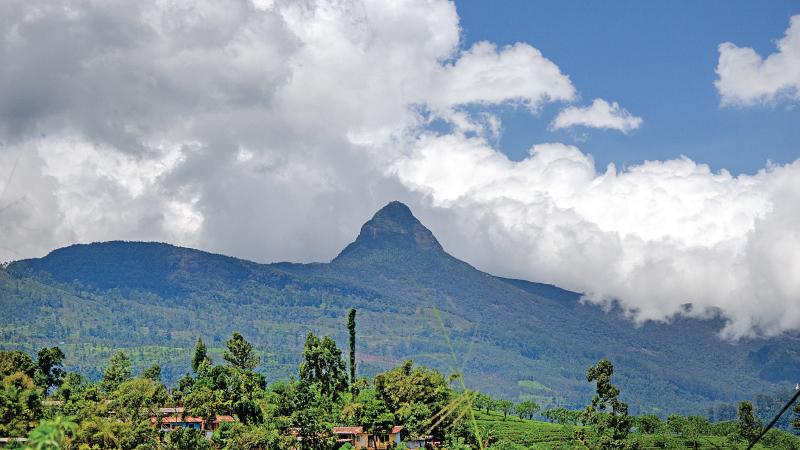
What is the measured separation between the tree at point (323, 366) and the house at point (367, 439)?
28.4ft

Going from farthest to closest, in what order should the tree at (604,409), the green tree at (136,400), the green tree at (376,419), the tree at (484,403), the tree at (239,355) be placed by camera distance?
the tree at (484,403) < the tree at (239,355) < the green tree at (376,419) < the tree at (604,409) < the green tree at (136,400)

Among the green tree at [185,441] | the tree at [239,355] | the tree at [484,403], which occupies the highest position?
the tree at [239,355]

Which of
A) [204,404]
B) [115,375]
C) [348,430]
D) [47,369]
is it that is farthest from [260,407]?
[47,369]

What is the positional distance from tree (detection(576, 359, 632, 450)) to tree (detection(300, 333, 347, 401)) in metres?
29.1

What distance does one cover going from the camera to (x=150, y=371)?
11175 centimetres

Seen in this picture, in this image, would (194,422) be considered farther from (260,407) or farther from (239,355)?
(260,407)

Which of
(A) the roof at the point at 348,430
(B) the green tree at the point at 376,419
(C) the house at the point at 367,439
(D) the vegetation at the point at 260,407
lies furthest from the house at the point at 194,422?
(B) the green tree at the point at 376,419

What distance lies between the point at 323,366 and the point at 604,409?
3254cm

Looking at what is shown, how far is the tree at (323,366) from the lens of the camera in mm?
100375

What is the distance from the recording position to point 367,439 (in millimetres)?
92750

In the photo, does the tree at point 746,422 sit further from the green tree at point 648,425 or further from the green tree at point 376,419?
the green tree at point 376,419

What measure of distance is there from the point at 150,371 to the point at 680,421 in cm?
8601

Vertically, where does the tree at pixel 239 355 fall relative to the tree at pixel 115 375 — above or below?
above

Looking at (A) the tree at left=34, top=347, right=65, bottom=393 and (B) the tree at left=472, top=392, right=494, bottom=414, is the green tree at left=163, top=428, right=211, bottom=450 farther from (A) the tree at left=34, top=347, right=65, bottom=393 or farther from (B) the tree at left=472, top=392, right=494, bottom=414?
(B) the tree at left=472, top=392, right=494, bottom=414
